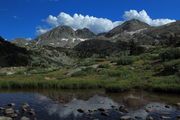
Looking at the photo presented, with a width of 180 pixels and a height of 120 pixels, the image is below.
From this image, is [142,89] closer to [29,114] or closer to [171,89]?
[171,89]

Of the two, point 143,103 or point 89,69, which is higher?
point 89,69

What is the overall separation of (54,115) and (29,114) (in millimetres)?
2786

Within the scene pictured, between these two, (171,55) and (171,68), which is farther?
(171,55)

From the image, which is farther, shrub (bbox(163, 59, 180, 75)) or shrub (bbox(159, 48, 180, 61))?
shrub (bbox(159, 48, 180, 61))

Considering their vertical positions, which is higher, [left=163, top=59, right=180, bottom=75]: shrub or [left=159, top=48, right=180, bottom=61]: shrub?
[left=159, top=48, right=180, bottom=61]: shrub

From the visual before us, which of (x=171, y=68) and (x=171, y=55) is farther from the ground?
(x=171, y=55)

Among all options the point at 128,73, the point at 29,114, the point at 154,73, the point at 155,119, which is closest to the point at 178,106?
the point at 155,119

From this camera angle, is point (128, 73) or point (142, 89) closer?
point (142, 89)

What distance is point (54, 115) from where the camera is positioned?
25.7 m

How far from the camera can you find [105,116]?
81.7 ft

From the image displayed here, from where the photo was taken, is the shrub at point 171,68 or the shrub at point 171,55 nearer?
the shrub at point 171,68

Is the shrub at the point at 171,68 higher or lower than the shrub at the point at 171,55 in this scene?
lower

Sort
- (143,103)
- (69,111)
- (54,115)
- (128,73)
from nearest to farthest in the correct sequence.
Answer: (54,115), (69,111), (143,103), (128,73)

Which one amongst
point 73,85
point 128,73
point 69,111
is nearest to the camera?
point 69,111
